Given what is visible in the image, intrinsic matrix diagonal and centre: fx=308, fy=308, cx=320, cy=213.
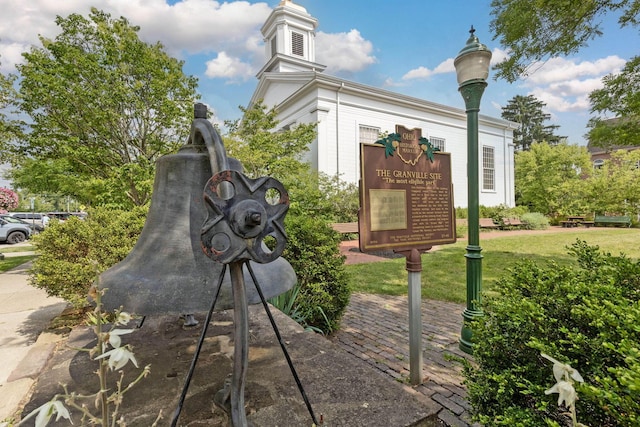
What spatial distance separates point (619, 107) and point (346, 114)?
10809mm

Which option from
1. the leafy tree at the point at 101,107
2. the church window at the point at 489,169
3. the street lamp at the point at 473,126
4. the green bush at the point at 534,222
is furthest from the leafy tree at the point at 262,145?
the green bush at the point at 534,222

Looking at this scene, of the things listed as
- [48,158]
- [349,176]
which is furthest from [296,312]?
[349,176]

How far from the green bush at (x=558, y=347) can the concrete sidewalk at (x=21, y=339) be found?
3423mm

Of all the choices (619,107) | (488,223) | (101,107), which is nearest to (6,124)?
(101,107)

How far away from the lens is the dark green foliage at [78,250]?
4141 mm

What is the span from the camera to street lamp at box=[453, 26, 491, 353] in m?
3.82

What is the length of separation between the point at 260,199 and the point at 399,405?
141 centimetres

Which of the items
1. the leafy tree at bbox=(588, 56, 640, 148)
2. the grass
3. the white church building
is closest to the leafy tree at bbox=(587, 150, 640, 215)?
the white church building

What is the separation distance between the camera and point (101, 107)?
7801mm

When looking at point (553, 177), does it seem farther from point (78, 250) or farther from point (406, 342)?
point (78, 250)

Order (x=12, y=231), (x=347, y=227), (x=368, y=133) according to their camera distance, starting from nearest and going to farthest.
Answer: (x=347, y=227) < (x=368, y=133) < (x=12, y=231)

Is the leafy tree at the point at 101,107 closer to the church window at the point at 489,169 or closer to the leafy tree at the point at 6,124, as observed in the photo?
the leafy tree at the point at 6,124

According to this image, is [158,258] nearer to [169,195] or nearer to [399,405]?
[169,195]

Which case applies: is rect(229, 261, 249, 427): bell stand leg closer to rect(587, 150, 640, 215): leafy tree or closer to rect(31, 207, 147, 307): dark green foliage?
rect(31, 207, 147, 307): dark green foliage
